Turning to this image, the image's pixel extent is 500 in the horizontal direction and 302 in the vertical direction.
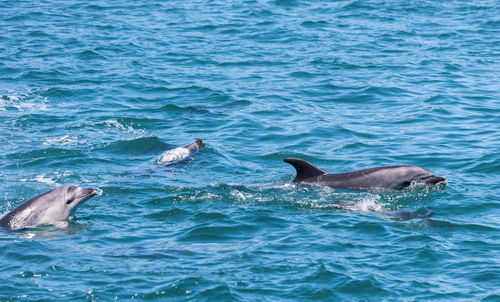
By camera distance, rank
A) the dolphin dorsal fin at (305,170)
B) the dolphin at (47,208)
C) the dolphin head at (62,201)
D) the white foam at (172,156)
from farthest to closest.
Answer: the white foam at (172,156) < the dolphin dorsal fin at (305,170) < the dolphin head at (62,201) < the dolphin at (47,208)

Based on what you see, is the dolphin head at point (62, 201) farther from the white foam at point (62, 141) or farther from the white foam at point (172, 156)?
the white foam at point (62, 141)

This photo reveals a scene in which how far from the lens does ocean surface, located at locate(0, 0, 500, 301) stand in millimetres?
11430

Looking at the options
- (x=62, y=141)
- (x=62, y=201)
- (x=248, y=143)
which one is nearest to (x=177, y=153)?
(x=248, y=143)

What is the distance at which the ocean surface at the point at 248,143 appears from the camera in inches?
450

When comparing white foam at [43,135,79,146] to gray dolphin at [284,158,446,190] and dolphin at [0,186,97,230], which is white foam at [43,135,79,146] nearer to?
dolphin at [0,186,97,230]

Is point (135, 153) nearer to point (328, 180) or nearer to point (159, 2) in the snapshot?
point (328, 180)

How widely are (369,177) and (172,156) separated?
16.5ft

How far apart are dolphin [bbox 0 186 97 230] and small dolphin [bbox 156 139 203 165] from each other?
12.9 ft

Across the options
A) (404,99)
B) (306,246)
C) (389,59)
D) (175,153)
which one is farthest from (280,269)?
(389,59)

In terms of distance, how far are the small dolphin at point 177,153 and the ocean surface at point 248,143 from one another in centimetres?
21

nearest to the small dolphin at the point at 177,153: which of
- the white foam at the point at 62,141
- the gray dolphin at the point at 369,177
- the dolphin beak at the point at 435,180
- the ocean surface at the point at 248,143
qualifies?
the ocean surface at the point at 248,143

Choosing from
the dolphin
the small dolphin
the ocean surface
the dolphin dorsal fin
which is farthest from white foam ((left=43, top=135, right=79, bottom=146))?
the dolphin dorsal fin

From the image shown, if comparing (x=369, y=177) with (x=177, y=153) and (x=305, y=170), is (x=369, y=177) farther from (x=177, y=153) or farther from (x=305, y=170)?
(x=177, y=153)

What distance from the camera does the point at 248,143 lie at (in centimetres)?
1947
